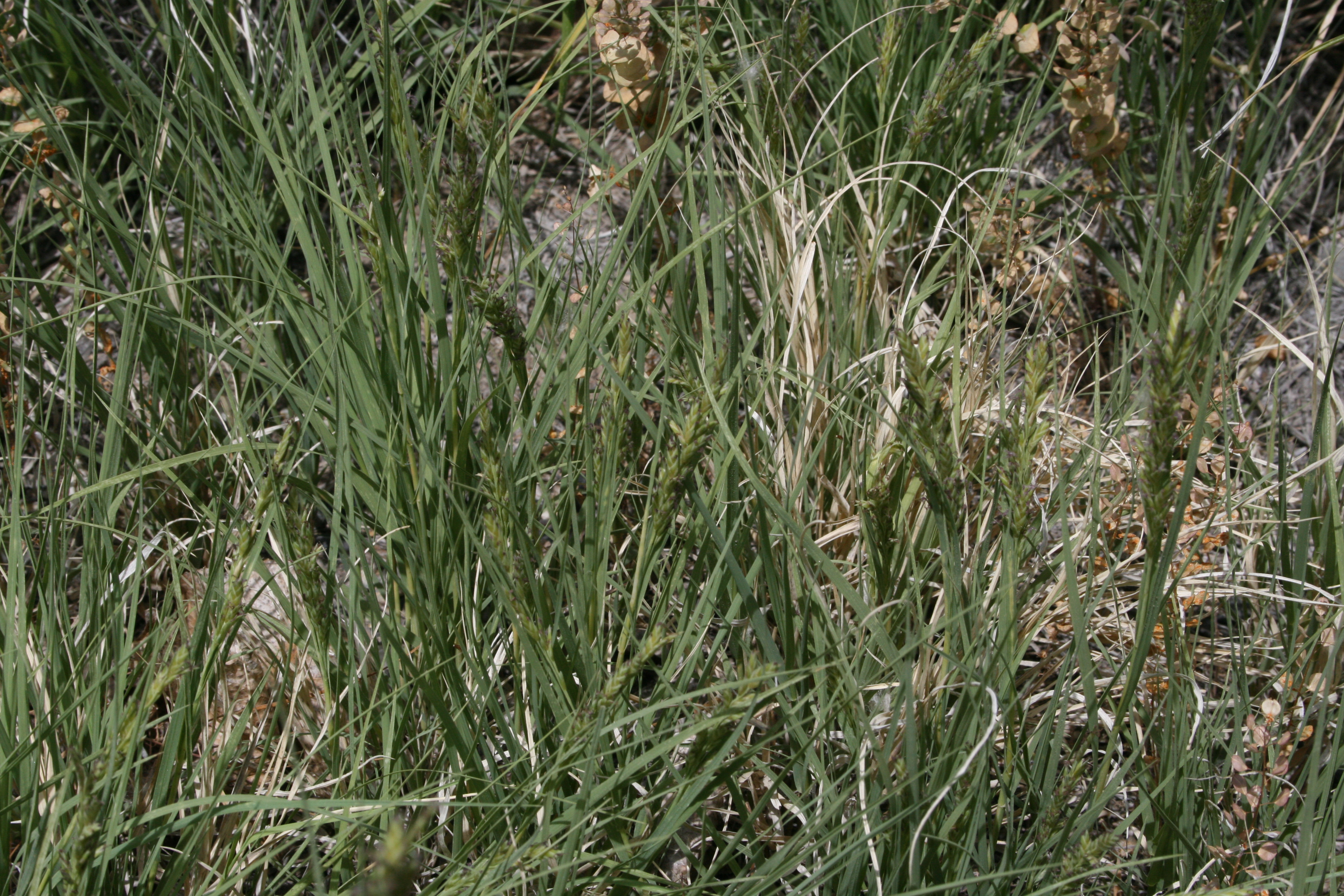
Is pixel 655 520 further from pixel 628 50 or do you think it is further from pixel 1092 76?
pixel 1092 76

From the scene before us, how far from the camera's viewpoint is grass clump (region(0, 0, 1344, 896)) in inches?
36.9

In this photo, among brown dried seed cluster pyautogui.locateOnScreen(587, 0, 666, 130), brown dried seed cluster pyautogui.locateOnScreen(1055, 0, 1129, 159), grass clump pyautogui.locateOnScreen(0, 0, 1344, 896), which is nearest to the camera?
grass clump pyautogui.locateOnScreen(0, 0, 1344, 896)

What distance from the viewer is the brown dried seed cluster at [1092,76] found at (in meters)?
1.70

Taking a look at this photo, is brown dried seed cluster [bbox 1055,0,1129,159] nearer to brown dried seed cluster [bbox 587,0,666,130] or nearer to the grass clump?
the grass clump

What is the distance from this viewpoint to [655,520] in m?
0.90

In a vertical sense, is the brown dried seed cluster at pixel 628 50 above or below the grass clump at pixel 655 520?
above

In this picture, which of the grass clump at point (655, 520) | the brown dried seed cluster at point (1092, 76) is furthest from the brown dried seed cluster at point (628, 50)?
the brown dried seed cluster at point (1092, 76)

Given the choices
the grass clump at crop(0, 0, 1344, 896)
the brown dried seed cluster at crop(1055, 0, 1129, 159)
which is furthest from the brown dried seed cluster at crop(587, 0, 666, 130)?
the brown dried seed cluster at crop(1055, 0, 1129, 159)

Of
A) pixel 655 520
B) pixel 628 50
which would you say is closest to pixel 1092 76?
pixel 628 50

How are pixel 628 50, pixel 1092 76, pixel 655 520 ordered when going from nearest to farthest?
pixel 655 520 → pixel 628 50 → pixel 1092 76

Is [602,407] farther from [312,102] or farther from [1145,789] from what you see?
[1145,789]

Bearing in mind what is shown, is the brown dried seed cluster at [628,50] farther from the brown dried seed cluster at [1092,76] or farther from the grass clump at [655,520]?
the brown dried seed cluster at [1092,76]

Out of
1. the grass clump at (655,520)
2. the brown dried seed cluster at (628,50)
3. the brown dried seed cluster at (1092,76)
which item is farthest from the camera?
the brown dried seed cluster at (1092,76)

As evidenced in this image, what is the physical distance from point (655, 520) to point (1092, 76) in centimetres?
136
